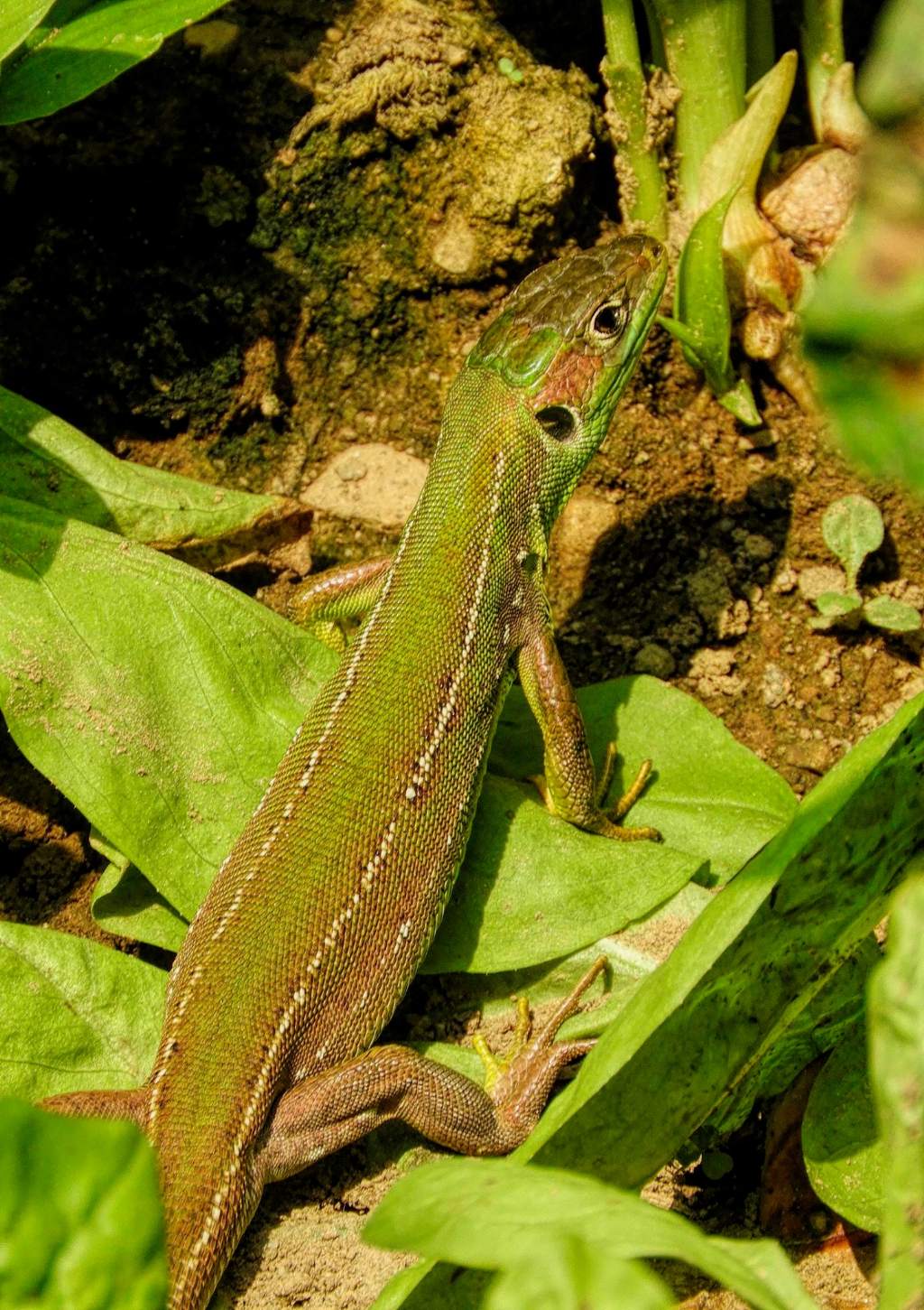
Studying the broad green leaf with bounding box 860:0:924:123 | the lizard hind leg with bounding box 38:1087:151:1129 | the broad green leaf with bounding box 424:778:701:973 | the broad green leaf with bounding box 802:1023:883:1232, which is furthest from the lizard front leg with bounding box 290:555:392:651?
the broad green leaf with bounding box 860:0:924:123

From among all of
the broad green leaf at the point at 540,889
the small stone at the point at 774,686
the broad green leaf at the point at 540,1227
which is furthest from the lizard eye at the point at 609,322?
the broad green leaf at the point at 540,1227

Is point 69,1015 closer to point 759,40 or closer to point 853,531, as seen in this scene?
point 853,531

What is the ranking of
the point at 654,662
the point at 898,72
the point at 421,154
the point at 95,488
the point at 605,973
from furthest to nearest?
the point at 421,154, the point at 654,662, the point at 95,488, the point at 605,973, the point at 898,72

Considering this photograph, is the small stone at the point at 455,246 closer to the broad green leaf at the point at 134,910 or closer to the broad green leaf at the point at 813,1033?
the broad green leaf at the point at 134,910

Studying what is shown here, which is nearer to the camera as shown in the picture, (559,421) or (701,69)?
(559,421)

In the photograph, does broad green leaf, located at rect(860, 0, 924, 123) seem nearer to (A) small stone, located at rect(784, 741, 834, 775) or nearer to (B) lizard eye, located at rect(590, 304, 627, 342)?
(B) lizard eye, located at rect(590, 304, 627, 342)

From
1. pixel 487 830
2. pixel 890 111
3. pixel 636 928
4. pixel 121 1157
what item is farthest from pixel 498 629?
pixel 890 111

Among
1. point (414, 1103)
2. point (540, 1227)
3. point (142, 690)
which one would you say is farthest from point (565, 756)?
point (540, 1227)

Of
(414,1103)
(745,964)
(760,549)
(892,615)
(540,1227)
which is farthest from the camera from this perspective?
(760,549)

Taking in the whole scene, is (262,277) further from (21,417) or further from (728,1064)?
(728,1064)
